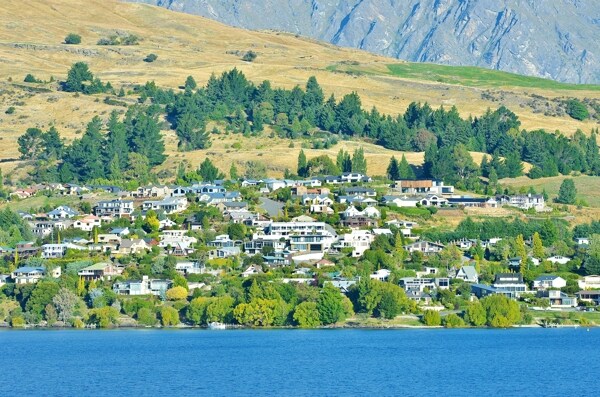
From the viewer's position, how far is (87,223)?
145 metres

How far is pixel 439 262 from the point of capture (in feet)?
423

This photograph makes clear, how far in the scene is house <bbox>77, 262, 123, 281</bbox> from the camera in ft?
408

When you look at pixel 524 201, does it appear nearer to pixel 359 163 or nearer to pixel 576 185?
pixel 576 185

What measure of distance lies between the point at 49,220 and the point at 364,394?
69764 mm

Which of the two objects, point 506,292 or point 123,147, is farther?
point 123,147

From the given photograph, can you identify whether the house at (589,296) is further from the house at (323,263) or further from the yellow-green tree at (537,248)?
the house at (323,263)

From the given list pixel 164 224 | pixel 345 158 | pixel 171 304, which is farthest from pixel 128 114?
pixel 171 304

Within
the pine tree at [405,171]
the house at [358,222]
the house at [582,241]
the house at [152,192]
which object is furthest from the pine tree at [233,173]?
the house at [582,241]

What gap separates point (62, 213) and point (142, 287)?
28.5 meters

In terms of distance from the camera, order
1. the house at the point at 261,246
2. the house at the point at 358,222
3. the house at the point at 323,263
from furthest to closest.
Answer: the house at the point at 358,222 → the house at the point at 261,246 → the house at the point at 323,263

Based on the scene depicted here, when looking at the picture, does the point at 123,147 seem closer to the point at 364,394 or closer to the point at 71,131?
the point at 71,131

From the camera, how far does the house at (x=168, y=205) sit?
148250mm

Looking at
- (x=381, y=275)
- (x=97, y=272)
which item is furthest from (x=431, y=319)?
(x=97, y=272)

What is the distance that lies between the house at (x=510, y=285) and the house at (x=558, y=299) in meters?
1.48
